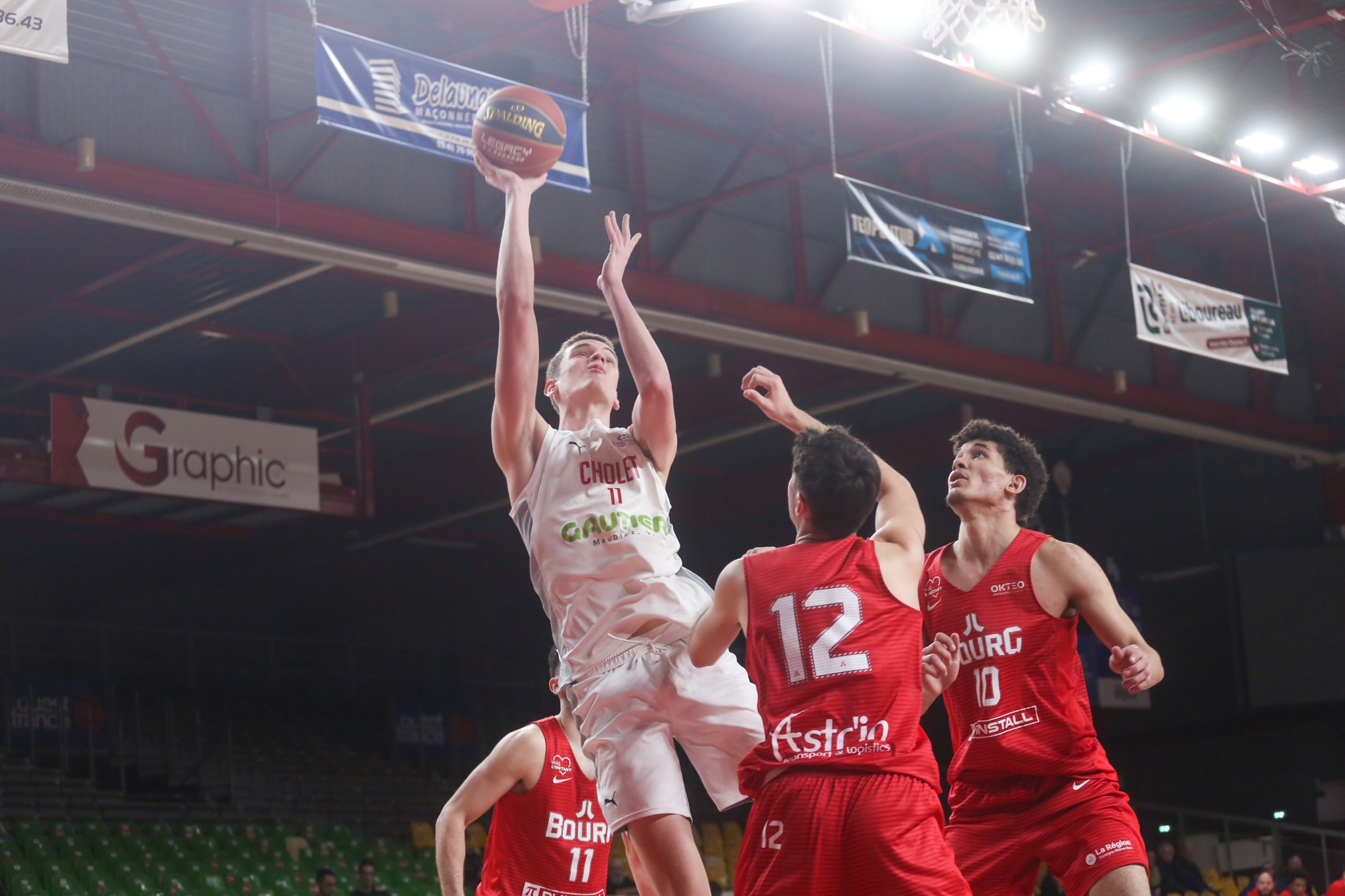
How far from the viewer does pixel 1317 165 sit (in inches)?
696

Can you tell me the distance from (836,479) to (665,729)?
3.82ft

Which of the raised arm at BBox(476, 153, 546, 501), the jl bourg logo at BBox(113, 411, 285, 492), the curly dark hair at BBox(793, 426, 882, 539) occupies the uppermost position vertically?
the jl bourg logo at BBox(113, 411, 285, 492)

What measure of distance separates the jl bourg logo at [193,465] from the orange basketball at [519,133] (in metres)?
9.76

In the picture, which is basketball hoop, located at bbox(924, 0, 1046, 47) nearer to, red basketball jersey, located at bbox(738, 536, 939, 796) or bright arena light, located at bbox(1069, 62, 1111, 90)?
bright arena light, located at bbox(1069, 62, 1111, 90)

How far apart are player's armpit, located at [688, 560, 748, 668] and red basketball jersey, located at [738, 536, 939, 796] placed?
0.09ft

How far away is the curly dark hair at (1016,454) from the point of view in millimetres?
5672

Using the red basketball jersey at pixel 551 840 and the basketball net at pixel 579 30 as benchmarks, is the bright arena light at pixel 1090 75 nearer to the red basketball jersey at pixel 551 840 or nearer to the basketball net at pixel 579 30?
the basketball net at pixel 579 30

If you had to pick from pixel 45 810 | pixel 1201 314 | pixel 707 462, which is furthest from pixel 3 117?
pixel 707 462

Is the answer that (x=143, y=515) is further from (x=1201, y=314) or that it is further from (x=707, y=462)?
(x=1201, y=314)

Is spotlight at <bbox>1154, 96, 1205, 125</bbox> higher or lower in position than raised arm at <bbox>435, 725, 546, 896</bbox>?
higher

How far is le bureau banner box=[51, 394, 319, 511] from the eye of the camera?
14.4 metres

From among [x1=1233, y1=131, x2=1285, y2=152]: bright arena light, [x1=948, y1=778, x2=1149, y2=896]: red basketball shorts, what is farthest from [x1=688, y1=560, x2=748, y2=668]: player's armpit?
[x1=1233, y1=131, x2=1285, y2=152]: bright arena light

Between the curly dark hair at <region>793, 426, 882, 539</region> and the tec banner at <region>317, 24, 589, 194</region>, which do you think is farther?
the tec banner at <region>317, 24, 589, 194</region>

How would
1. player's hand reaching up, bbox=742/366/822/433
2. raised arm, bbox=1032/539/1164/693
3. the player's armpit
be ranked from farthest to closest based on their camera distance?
raised arm, bbox=1032/539/1164/693
player's hand reaching up, bbox=742/366/822/433
the player's armpit
